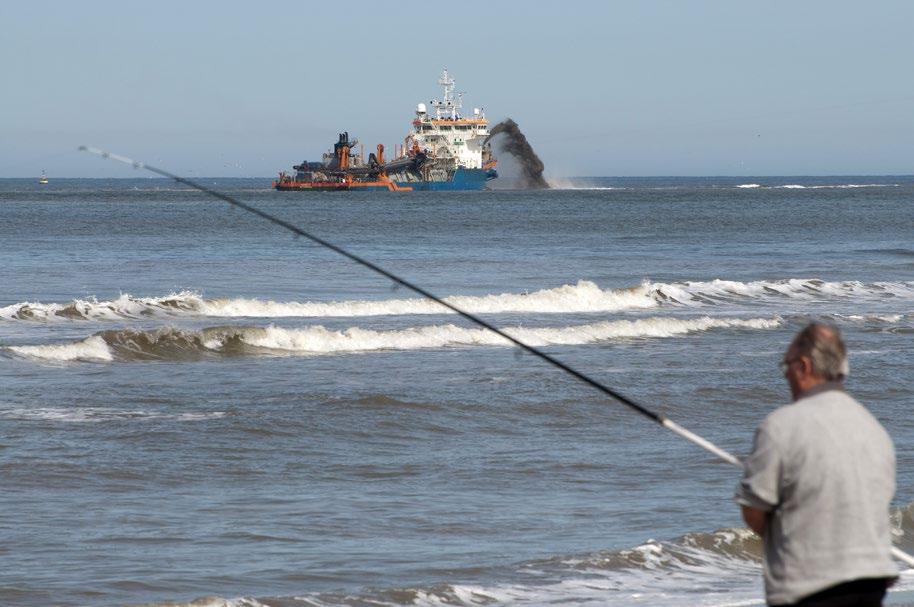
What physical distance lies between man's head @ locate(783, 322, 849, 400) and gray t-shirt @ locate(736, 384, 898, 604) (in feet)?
0.11

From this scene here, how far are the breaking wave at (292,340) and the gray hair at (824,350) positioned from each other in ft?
44.7

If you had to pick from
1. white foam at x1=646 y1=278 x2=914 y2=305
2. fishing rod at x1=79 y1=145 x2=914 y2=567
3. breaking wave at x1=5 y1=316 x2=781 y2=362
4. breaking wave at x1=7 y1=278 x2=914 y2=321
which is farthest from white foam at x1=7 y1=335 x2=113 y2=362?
white foam at x1=646 y1=278 x2=914 y2=305

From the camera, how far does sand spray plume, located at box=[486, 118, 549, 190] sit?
9575 cm

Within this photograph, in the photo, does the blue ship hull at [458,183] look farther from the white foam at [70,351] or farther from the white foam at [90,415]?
the white foam at [90,415]

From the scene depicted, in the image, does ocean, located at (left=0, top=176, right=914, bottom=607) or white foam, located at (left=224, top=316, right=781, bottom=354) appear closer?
ocean, located at (left=0, top=176, right=914, bottom=607)

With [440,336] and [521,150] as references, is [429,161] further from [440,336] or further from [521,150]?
[440,336]

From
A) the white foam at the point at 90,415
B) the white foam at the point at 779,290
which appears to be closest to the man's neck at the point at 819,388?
the white foam at the point at 90,415

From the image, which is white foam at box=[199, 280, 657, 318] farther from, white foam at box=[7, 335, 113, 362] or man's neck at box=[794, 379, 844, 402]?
man's neck at box=[794, 379, 844, 402]

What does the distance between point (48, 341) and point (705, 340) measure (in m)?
8.63

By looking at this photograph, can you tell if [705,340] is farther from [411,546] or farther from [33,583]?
[33,583]

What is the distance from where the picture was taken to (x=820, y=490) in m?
3.34

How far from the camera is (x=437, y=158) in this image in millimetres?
94312

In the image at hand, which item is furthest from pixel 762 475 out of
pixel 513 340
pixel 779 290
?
pixel 779 290

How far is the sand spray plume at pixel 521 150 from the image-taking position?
95750mm
